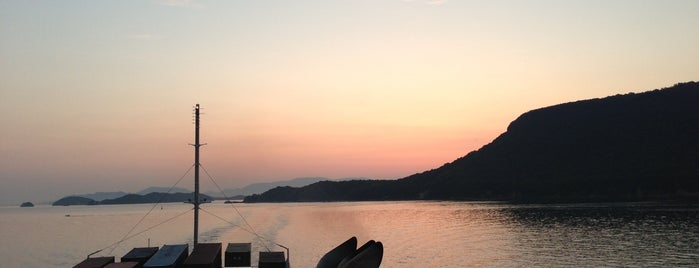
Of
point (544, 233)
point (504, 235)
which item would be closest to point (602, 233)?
point (544, 233)

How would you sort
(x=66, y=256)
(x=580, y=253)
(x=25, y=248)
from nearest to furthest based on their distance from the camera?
(x=580, y=253)
(x=66, y=256)
(x=25, y=248)

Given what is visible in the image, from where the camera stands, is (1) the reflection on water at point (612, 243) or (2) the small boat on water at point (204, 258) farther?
(1) the reflection on water at point (612, 243)

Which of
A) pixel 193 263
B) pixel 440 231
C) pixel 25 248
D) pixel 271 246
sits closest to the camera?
pixel 193 263

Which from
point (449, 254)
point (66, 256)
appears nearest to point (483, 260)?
point (449, 254)

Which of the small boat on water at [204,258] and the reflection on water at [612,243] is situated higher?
the small boat on water at [204,258]

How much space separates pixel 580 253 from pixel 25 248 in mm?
103672

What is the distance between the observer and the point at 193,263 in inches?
1441

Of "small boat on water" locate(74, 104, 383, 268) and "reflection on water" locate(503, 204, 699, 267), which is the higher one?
"small boat on water" locate(74, 104, 383, 268)

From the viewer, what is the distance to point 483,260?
7988 centimetres

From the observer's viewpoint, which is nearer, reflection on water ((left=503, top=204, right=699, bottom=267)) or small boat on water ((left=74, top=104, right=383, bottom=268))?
small boat on water ((left=74, top=104, right=383, bottom=268))

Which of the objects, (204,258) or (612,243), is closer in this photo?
(204,258)

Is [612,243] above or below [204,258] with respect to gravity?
below

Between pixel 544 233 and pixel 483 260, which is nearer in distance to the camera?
pixel 483 260

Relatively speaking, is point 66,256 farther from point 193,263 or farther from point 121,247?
point 193,263
